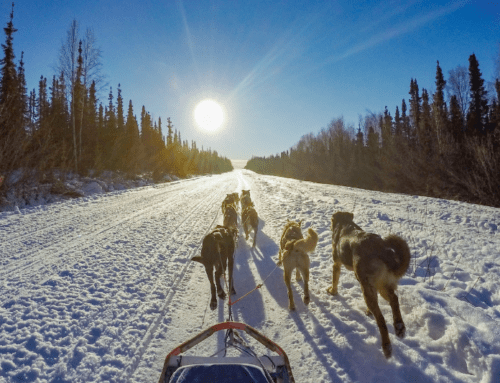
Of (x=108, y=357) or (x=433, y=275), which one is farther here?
(x=433, y=275)

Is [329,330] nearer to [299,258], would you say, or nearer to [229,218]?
[299,258]

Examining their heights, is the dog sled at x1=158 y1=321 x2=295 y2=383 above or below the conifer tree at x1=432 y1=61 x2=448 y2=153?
below

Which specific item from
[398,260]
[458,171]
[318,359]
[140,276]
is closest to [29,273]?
[140,276]

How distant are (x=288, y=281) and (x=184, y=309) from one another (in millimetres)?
1607

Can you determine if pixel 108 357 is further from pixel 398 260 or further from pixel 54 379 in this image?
pixel 398 260

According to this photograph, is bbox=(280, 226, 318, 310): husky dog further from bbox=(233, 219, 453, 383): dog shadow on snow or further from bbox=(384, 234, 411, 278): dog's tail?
bbox=(384, 234, 411, 278): dog's tail

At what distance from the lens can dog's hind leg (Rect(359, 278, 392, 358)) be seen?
2.59 metres

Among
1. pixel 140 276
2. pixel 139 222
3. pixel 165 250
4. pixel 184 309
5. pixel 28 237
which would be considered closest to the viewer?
pixel 184 309

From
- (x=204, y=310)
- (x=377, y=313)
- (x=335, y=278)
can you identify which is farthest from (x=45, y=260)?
(x=377, y=313)

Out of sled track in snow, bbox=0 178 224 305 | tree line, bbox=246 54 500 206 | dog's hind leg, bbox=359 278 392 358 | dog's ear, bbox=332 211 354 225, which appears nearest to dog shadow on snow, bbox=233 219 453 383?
dog's hind leg, bbox=359 278 392 358

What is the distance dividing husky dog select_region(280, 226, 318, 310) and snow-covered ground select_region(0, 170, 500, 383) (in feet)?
0.85

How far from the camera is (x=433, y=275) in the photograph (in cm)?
452

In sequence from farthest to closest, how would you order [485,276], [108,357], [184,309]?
1. [485,276]
2. [184,309]
3. [108,357]

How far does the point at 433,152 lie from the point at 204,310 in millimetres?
26404
